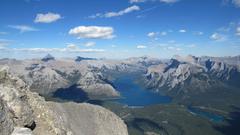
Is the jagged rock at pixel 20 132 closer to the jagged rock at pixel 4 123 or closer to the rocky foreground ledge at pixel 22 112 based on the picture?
the rocky foreground ledge at pixel 22 112

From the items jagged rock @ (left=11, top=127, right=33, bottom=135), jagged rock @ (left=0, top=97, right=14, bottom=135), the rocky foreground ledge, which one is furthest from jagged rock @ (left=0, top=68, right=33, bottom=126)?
jagged rock @ (left=0, top=97, right=14, bottom=135)

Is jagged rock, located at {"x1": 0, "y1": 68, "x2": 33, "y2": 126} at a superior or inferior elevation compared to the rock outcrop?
superior

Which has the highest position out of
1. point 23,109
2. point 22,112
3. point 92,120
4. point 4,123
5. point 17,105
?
point 17,105

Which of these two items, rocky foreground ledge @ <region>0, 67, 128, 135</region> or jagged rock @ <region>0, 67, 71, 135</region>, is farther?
jagged rock @ <region>0, 67, 71, 135</region>

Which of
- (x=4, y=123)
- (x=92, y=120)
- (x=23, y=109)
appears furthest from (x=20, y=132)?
(x=92, y=120)

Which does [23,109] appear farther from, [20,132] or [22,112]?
[20,132]

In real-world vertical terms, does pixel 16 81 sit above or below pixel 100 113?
above

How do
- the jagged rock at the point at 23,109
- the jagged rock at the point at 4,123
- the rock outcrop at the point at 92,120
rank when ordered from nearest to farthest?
the jagged rock at the point at 4,123, the jagged rock at the point at 23,109, the rock outcrop at the point at 92,120

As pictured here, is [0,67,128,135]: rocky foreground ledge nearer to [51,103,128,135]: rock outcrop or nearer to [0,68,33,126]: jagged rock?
[0,68,33,126]: jagged rock

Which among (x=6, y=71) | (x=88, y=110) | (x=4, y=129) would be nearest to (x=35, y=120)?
(x=6, y=71)

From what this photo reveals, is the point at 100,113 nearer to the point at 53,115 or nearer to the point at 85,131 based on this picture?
the point at 85,131

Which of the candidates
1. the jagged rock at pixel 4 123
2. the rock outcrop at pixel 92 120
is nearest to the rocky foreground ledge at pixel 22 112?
the jagged rock at pixel 4 123
